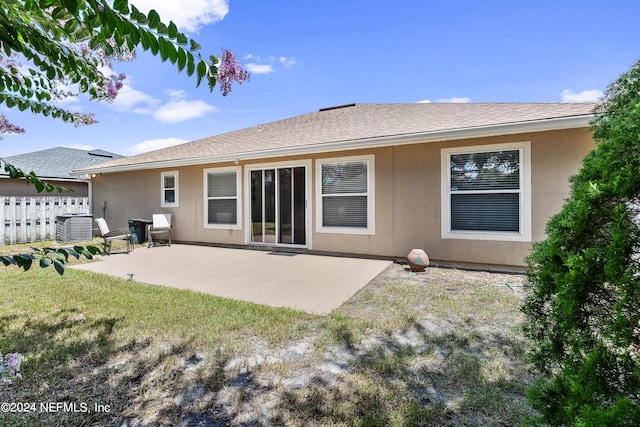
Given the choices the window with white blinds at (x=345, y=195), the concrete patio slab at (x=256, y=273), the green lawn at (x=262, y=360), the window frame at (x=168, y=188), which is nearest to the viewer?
the green lawn at (x=262, y=360)

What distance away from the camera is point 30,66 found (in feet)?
8.99

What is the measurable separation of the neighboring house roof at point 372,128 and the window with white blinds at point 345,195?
59cm

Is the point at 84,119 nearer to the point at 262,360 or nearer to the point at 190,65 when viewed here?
the point at 190,65

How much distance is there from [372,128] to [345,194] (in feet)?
6.37

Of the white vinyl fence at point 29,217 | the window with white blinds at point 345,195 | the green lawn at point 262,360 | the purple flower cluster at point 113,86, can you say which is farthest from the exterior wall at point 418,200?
the white vinyl fence at point 29,217

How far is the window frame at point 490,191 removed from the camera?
5.83 m

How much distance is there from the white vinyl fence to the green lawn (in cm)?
782

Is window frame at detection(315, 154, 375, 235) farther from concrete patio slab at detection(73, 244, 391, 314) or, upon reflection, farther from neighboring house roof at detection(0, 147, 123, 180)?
neighboring house roof at detection(0, 147, 123, 180)

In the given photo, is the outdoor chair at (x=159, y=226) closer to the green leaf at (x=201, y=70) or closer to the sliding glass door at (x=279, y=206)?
the sliding glass door at (x=279, y=206)

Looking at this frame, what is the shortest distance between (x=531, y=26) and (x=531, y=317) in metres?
8.76

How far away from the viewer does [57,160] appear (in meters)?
16.3

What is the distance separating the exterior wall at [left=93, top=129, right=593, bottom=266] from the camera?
18.6 feet

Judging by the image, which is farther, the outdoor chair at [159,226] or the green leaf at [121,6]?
the outdoor chair at [159,226]

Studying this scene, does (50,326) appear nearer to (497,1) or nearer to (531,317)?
(531,317)
